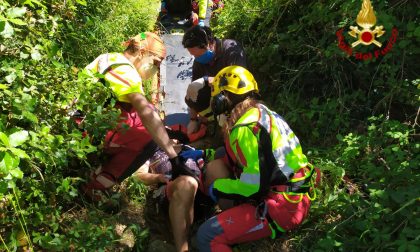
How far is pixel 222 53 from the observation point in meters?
4.61

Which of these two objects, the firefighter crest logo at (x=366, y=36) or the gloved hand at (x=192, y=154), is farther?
the gloved hand at (x=192, y=154)

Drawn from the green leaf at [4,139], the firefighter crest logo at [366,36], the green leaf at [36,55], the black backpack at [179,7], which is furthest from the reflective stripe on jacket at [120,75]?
the black backpack at [179,7]

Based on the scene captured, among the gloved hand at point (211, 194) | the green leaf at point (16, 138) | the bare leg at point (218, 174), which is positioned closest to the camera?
the green leaf at point (16, 138)

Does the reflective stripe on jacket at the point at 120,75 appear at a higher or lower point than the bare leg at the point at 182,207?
higher

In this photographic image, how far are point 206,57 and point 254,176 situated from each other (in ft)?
6.84

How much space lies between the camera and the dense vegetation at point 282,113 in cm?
236

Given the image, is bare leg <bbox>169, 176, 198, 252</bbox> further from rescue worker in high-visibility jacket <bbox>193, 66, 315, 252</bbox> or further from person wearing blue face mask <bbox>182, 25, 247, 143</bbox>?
person wearing blue face mask <bbox>182, 25, 247, 143</bbox>

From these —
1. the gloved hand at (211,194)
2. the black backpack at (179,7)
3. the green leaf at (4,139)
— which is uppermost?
the green leaf at (4,139)

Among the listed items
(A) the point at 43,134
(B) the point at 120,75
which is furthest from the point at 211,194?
(A) the point at 43,134

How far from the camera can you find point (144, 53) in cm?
353

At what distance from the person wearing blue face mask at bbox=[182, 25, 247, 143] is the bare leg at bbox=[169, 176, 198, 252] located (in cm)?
140

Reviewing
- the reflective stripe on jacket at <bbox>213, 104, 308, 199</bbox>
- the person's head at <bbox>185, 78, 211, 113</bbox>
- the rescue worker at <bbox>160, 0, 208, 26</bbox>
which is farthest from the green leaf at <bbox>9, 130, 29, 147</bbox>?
the rescue worker at <bbox>160, 0, 208, 26</bbox>

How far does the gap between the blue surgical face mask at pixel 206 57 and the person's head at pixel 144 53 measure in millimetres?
970

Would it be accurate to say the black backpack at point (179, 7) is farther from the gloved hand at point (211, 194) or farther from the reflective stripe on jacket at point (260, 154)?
the reflective stripe on jacket at point (260, 154)
